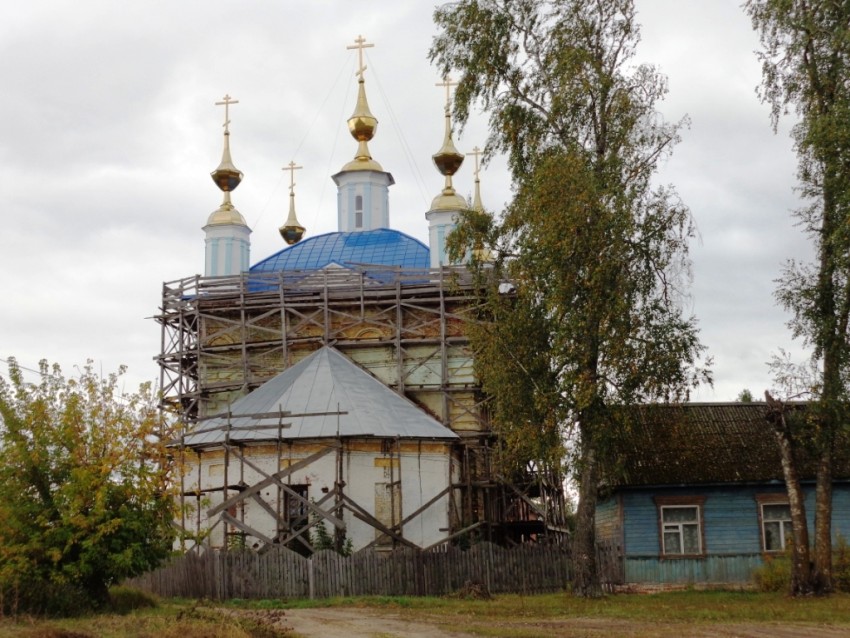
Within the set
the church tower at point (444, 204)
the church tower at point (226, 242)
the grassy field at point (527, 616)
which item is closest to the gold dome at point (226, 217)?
the church tower at point (226, 242)

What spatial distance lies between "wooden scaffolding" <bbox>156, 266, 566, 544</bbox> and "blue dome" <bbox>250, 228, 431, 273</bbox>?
3914mm

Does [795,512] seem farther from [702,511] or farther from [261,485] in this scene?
[261,485]

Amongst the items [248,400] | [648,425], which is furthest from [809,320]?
[248,400]

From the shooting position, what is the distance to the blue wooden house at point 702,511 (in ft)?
86.4

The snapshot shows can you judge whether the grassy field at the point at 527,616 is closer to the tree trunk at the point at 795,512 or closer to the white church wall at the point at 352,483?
the tree trunk at the point at 795,512

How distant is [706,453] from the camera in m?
27.4

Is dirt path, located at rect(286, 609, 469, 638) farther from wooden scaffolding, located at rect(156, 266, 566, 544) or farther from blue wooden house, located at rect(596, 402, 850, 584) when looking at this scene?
wooden scaffolding, located at rect(156, 266, 566, 544)

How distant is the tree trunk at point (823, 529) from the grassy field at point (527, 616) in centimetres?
42

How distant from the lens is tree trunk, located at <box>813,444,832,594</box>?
21656 millimetres

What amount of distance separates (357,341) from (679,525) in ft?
37.1

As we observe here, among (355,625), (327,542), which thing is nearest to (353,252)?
(327,542)

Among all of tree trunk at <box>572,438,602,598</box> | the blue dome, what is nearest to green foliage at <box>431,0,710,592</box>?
tree trunk at <box>572,438,602,598</box>

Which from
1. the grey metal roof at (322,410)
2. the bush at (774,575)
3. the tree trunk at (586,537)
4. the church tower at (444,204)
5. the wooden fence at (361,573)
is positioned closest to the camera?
the tree trunk at (586,537)

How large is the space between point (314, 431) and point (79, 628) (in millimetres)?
12500
